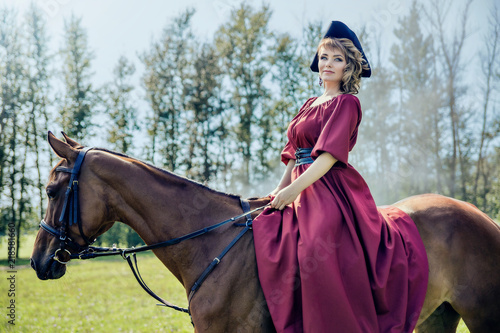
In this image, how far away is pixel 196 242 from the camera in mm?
2791

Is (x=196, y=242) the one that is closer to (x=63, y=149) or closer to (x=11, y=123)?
(x=63, y=149)

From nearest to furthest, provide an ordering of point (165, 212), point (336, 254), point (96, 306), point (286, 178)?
point (336, 254) < point (165, 212) < point (286, 178) < point (96, 306)

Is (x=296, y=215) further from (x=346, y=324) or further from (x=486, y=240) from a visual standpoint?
(x=486, y=240)

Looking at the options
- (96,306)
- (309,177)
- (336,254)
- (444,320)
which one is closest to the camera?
(336,254)

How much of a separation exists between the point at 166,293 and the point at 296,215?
29.8 feet

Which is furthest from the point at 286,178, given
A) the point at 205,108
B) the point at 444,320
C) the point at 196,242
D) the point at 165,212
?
the point at 205,108

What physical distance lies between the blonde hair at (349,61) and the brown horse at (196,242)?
4.03 ft

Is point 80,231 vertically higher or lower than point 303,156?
lower

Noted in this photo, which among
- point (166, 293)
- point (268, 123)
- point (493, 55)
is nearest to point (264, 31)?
point (268, 123)

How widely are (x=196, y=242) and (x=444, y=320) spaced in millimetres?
2668

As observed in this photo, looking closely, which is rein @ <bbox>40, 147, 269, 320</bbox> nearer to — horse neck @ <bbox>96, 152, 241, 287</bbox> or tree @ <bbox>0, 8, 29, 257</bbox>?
horse neck @ <bbox>96, 152, 241, 287</bbox>

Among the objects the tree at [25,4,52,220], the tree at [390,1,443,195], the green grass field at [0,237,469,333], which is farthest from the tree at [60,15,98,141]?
the tree at [390,1,443,195]

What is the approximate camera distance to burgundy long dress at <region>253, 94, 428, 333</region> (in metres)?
2.49

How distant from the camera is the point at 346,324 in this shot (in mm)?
2479
